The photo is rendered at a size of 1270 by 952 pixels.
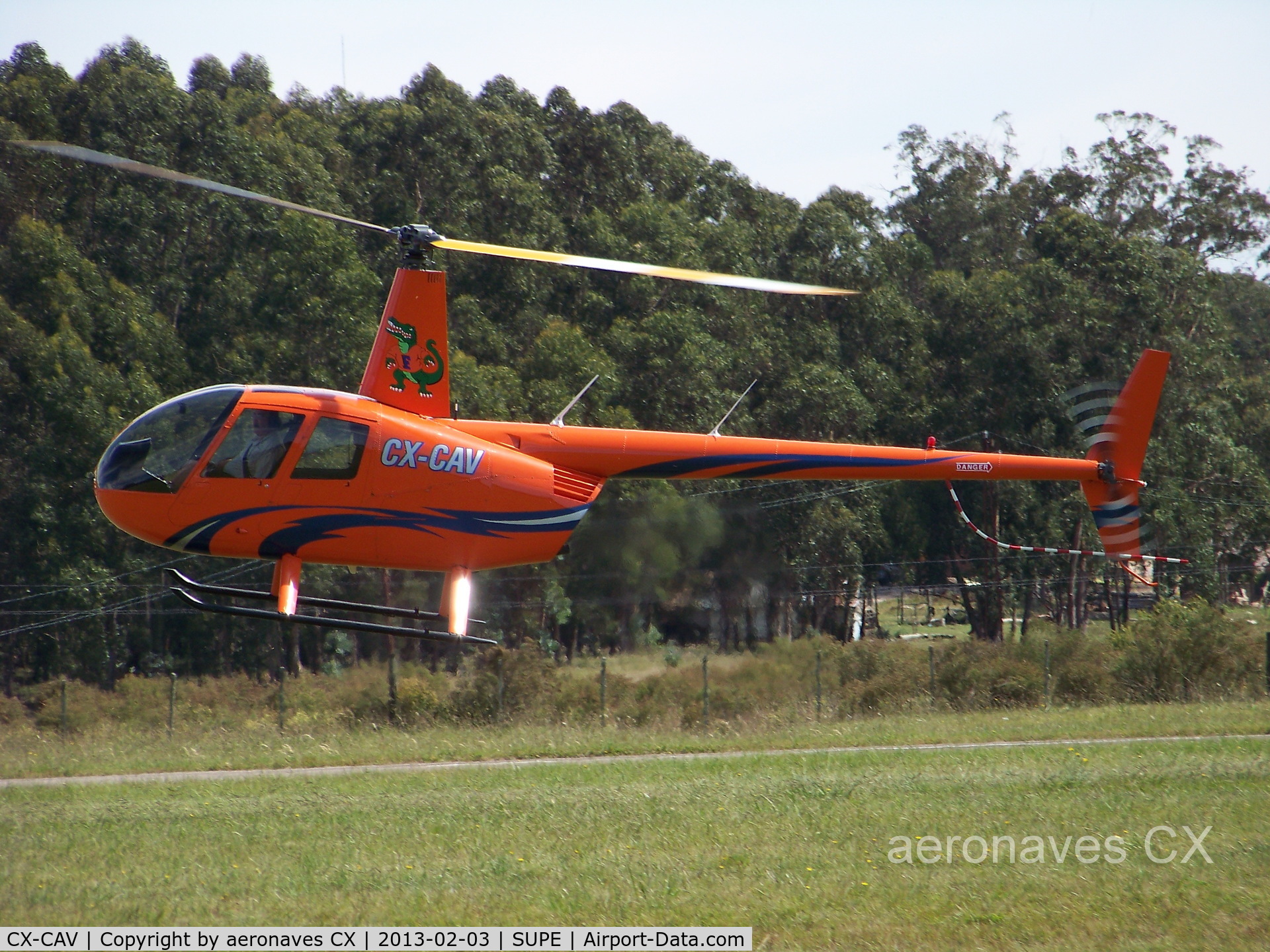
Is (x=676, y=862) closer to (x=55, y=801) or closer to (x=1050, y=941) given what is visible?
(x=1050, y=941)

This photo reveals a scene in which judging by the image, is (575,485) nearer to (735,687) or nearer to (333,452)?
A: (333,452)

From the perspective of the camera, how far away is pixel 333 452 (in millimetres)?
10883

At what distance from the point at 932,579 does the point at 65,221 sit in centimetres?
2994

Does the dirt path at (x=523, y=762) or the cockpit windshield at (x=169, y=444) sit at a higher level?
the cockpit windshield at (x=169, y=444)

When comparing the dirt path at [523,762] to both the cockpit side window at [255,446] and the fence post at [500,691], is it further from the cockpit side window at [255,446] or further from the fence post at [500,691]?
the cockpit side window at [255,446]

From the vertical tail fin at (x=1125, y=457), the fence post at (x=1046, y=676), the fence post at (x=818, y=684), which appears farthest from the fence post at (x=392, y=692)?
the vertical tail fin at (x=1125, y=457)

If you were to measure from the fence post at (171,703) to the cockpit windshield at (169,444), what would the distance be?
14.8 m

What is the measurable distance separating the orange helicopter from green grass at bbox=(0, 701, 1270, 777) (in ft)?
31.0

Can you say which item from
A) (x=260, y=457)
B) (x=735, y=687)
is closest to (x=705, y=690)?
(x=735, y=687)

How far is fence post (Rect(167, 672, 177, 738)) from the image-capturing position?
984 inches

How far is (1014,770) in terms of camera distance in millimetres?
16000

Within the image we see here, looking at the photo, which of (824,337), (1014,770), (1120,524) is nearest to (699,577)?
(1014,770)

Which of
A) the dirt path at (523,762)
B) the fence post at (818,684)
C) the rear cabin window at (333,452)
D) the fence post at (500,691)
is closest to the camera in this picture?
the rear cabin window at (333,452)

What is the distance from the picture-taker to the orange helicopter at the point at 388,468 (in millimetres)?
10680
